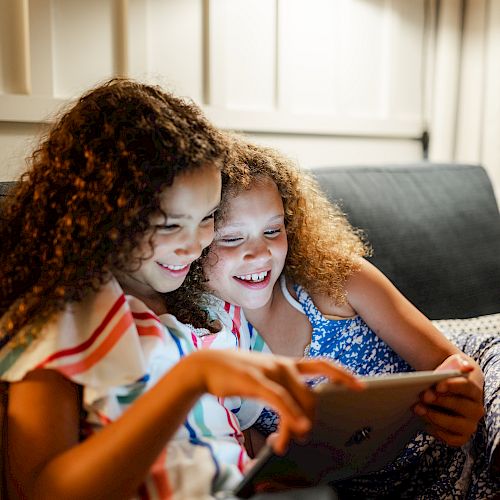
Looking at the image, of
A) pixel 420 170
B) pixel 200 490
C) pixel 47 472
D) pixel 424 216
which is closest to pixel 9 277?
pixel 47 472

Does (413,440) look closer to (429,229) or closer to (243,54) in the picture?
(429,229)

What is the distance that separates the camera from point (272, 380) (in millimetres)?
820

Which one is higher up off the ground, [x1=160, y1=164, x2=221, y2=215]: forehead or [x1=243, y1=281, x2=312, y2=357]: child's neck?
[x1=160, y1=164, x2=221, y2=215]: forehead

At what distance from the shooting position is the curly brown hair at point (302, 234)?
1.36 metres

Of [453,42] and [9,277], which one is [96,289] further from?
[453,42]

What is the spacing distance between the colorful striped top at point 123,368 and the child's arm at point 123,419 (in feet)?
0.10

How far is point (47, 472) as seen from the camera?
900 mm

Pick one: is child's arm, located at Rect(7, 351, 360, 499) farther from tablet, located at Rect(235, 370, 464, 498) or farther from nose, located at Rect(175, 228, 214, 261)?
nose, located at Rect(175, 228, 214, 261)

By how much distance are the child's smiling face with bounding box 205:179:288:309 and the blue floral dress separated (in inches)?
4.1

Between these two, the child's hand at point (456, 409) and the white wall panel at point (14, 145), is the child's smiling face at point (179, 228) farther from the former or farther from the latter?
the white wall panel at point (14, 145)

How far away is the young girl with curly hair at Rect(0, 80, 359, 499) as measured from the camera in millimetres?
879

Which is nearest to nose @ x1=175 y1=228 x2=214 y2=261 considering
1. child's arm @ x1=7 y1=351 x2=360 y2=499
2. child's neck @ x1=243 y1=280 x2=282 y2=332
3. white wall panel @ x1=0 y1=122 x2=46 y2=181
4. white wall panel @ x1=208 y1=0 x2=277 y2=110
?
child's arm @ x1=7 y1=351 x2=360 y2=499

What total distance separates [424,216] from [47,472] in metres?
1.28

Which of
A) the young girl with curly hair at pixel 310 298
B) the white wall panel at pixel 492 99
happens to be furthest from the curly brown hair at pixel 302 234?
the white wall panel at pixel 492 99
